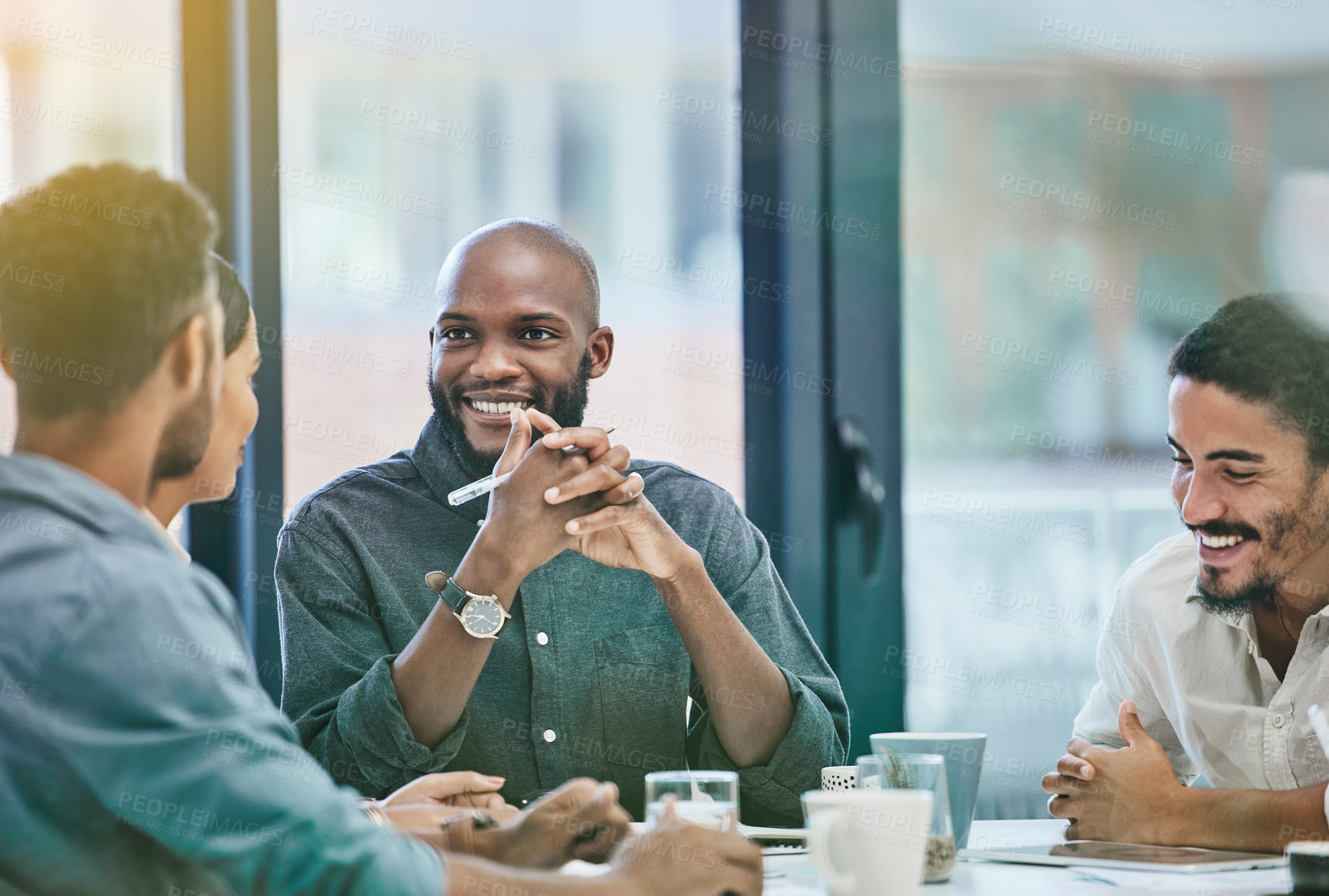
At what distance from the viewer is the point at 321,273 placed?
92.4 inches

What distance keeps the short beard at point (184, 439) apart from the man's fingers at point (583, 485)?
0.72 metres

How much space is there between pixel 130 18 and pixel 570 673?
1.50m

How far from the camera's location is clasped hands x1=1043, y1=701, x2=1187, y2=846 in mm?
1445

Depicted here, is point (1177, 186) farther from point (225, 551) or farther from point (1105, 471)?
point (225, 551)

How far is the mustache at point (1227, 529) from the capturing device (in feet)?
5.75

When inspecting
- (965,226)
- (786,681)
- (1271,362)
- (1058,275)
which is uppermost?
(965,226)

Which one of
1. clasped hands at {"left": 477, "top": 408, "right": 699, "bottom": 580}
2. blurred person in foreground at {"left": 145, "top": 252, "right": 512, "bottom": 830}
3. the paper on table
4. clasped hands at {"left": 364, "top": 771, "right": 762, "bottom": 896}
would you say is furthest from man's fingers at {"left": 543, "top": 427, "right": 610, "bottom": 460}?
the paper on table

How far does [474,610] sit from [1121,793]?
2.82 ft

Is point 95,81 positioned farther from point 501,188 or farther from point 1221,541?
point 1221,541

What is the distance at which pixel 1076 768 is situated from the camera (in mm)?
1564

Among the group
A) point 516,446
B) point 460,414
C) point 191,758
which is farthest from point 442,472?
point 191,758

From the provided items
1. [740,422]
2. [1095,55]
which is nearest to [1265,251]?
[1095,55]

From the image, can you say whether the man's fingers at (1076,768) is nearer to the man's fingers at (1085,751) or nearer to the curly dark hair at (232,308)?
the man's fingers at (1085,751)

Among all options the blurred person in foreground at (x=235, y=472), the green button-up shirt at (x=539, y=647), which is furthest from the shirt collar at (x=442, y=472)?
the blurred person in foreground at (x=235, y=472)
